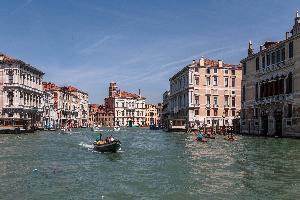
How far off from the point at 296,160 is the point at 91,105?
14380 centimetres

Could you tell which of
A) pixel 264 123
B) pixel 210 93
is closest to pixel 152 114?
pixel 210 93

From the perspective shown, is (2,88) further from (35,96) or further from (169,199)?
(169,199)

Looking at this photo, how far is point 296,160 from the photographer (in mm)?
20812

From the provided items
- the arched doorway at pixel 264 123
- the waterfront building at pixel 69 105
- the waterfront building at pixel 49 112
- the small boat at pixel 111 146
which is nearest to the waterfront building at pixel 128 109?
the waterfront building at pixel 69 105

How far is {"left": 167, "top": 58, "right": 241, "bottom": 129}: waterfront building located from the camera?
68.2m

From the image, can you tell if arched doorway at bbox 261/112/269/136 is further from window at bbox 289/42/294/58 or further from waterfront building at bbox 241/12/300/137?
window at bbox 289/42/294/58

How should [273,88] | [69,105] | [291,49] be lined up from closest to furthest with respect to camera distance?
1. [291,49]
2. [273,88]
3. [69,105]

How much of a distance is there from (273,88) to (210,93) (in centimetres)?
2518

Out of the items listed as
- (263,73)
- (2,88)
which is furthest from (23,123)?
(263,73)

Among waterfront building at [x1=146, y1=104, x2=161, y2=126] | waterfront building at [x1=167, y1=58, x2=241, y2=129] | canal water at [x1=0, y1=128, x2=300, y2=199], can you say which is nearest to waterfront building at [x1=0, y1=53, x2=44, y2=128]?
waterfront building at [x1=167, y1=58, x2=241, y2=129]

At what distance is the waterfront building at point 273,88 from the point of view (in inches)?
1547

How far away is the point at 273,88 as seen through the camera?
4356 cm

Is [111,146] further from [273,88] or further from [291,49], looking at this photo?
[273,88]

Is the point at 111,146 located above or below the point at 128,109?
below
